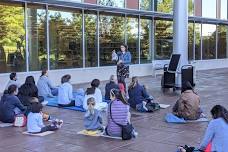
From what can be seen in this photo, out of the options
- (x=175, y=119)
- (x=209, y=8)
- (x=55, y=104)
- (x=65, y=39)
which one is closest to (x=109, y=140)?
(x=175, y=119)

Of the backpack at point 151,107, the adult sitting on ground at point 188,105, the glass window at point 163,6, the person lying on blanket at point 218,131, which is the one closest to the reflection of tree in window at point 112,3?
the glass window at point 163,6

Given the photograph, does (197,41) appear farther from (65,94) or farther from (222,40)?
(65,94)

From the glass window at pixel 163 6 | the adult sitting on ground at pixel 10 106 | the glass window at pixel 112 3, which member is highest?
the glass window at pixel 163 6

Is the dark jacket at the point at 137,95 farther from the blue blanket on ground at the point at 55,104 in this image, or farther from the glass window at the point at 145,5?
the glass window at the point at 145,5

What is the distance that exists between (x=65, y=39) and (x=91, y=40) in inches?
66.3

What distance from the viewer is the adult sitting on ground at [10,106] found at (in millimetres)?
9219

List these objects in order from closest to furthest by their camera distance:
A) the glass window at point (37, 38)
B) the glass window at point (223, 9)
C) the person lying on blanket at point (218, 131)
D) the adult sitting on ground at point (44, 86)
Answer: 1. the person lying on blanket at point (218, 131)
2. the adult sitting on ground at point (44, 86)
3. the glass window at point (37, 38)
4. the glass window at point (223, 9)

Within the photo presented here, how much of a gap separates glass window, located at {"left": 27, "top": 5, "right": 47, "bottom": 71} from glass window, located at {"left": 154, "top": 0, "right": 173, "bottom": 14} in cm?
814

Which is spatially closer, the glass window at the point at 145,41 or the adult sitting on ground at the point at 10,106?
the adult sitting on ground at the point at 10,106

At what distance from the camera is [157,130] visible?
8656 millimetres

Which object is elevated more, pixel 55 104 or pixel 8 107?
pixel 8 107

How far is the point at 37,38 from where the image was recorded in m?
17.1

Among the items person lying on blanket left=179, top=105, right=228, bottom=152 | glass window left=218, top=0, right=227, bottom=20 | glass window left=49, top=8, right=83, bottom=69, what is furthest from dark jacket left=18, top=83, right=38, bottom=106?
glass window left=218, top=0, right=227, bottom=20

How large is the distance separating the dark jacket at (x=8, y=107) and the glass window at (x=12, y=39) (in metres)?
6.66
